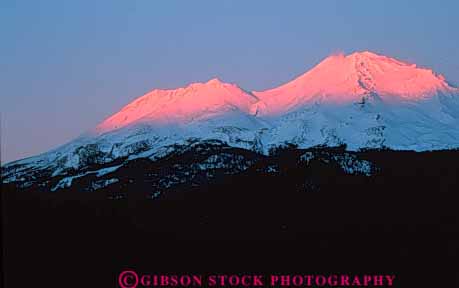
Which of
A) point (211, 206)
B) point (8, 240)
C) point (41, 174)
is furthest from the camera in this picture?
point (41, 174)

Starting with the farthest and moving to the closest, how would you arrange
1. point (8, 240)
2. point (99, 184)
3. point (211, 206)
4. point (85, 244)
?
1. point (99, 184)
2. point (211, 206)
3. point (85, 244)
4. point (8, 240)

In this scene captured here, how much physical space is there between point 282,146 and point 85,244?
140693mm

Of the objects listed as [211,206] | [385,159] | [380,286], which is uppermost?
[385,159]

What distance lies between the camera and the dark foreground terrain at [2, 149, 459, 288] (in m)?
47.1

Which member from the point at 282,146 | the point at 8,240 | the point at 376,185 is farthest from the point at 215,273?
the point at 282,146

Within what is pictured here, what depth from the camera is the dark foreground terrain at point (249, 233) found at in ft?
155

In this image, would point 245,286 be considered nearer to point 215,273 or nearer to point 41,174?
point 215,273

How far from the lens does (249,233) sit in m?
74.1

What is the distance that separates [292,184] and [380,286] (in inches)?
2935

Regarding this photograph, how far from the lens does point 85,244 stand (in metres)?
49.9

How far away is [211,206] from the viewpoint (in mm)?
108062

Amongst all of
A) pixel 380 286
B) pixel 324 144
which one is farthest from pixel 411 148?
pixel 380 286

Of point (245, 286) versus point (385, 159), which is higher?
point (385, 159)

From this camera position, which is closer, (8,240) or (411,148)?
(8,240)
